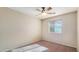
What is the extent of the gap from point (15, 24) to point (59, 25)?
0.67m

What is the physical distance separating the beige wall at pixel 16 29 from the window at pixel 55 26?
20 cm

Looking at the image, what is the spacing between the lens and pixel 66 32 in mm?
1007

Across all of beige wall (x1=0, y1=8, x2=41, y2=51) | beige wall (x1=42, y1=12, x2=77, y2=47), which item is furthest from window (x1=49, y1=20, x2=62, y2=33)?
beige wall (x1=0, y1=8, x2=41, y2=51)

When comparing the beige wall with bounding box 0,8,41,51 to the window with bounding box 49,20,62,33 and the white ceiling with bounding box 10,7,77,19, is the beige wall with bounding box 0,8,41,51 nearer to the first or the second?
the white ceiling with bounding box 10,7,77,19

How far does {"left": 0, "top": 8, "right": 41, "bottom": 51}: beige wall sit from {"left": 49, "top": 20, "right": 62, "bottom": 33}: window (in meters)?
Result: 0.20

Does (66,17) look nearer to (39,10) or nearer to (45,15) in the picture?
(45,15)

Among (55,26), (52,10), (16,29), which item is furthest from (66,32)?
(16,29)

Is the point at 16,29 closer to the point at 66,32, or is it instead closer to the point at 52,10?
the point at 52,10

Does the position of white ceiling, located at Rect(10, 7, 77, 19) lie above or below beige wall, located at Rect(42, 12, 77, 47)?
above

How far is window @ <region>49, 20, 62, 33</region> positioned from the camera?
3.26 feet

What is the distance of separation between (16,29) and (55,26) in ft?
2.03

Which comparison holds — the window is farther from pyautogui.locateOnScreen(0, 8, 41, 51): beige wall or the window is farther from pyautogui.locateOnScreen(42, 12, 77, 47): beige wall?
pyautogui.locateOnScreen(0, 8, 41, 51): beige wall

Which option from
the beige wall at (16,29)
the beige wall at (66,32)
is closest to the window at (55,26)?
the beige wall at (66,32)

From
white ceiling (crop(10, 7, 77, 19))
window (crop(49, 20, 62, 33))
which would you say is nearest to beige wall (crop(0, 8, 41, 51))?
white ceiling (crop(10, 7, 77, 19))
